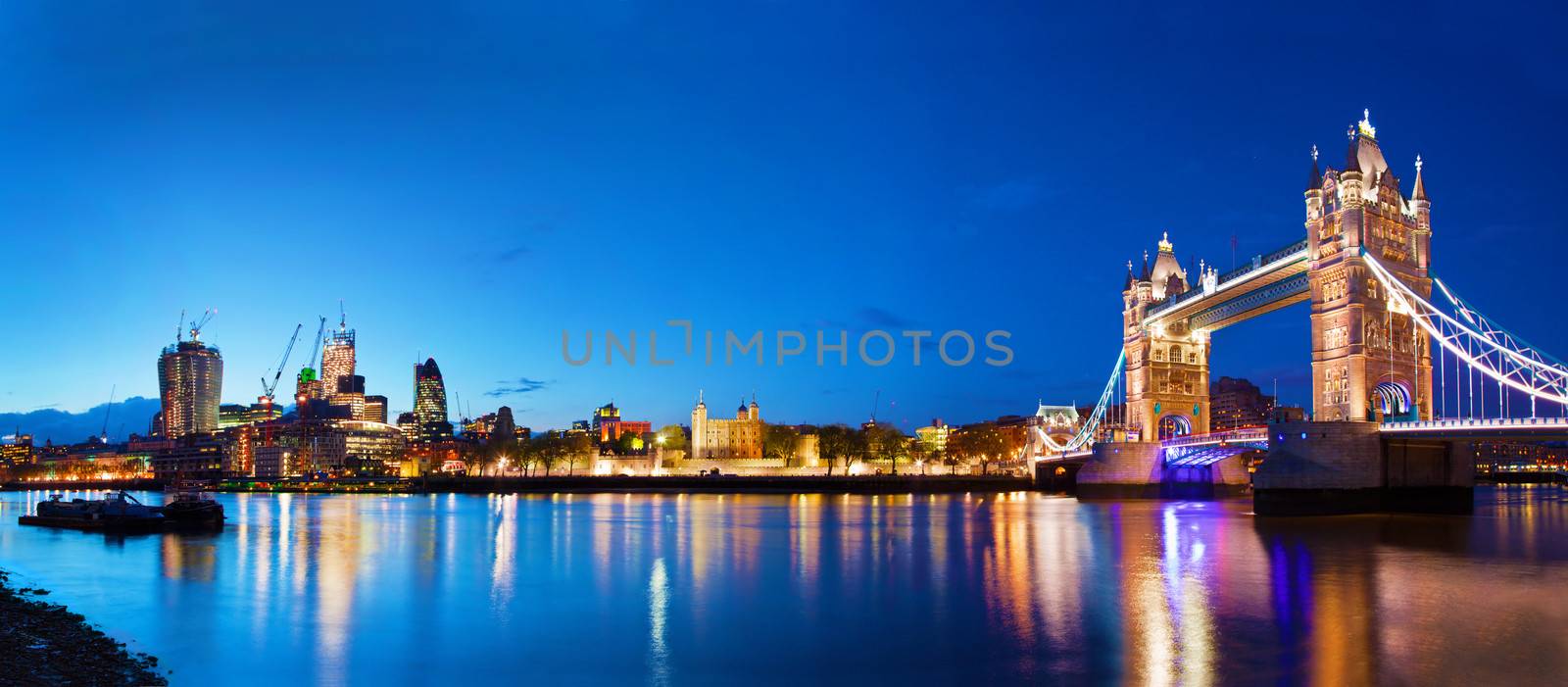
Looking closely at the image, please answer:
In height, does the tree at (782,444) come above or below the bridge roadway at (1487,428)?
below

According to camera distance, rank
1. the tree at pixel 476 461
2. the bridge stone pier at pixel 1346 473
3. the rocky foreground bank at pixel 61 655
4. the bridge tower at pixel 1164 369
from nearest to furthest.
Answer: the rocky foreground bank at pixel 61 655 < the bridge stone pier at pixel 1346 473 < the bridge tower at pixel 1164 369 < the tree at pixel 476 461

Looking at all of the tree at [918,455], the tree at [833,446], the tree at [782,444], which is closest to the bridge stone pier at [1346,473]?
the tree at [833,446]

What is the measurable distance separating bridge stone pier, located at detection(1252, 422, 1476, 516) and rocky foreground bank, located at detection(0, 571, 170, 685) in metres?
41.7

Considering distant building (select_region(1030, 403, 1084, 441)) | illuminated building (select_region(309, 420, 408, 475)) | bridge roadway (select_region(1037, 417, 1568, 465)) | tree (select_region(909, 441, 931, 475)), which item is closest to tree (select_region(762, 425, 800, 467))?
tree (select_region(909, 441, 931, 475))

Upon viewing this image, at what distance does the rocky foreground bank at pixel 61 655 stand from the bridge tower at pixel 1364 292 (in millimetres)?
45663

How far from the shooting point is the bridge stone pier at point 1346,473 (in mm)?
43875

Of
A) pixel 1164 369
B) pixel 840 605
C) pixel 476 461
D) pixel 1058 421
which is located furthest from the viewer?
pixel 476 461

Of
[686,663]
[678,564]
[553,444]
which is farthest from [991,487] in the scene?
[686,663]

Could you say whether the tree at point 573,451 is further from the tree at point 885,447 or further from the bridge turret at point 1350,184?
the bridge turret at point 1350,184

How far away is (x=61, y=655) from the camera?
15.4 m

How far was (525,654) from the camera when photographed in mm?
16641

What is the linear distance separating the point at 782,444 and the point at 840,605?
358 ft

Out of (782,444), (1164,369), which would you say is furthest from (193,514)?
(782,444)

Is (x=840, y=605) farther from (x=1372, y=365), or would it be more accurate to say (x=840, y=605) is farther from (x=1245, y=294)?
(x=1245, y=294)
